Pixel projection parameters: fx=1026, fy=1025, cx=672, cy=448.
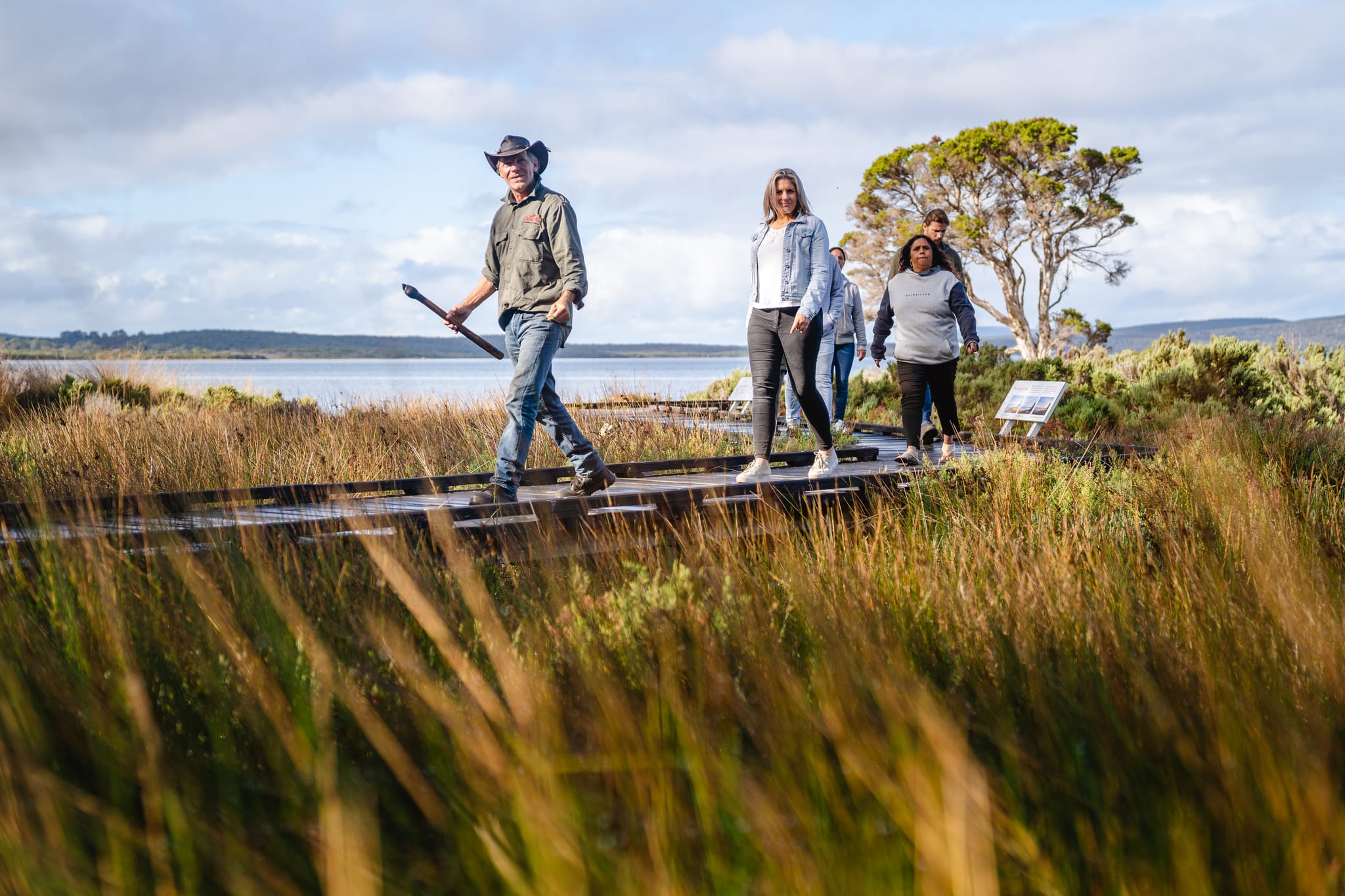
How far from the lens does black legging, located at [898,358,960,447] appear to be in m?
8.38

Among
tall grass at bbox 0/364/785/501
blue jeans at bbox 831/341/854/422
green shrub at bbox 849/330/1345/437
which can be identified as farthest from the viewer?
green shrub at bbox 849/330/1345/437

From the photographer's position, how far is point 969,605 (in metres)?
3.21

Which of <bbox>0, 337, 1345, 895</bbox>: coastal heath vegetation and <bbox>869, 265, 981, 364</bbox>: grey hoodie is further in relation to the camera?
<bbox>869, 265, 981, 364</bbox>: grey hoodie

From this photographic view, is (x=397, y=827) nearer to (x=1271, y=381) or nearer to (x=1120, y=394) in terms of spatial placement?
(x=1120, y=394)

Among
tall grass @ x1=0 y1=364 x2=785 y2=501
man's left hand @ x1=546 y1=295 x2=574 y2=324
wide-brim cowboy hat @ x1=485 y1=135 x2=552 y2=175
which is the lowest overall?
tall grass @ x1=0 y1=364 x2=785 y2=501

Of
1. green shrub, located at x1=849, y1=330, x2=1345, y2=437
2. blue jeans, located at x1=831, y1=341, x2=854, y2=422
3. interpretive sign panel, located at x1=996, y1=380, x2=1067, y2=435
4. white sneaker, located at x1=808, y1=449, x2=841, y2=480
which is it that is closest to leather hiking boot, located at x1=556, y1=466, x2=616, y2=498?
white sneaker, located at x1=808, y1=449, x2=841, y2=480

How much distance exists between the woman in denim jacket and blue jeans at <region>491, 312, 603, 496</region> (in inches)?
59.4

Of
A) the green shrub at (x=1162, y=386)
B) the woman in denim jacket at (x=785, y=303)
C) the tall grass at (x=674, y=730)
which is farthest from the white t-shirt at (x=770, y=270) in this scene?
the green shrub at (x=1162, y=386)

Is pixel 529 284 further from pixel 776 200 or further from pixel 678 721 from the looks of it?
pixel 678 721

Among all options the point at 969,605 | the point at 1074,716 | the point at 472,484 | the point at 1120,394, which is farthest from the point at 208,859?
the point at 1120,394

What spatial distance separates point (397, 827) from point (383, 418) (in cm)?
1047

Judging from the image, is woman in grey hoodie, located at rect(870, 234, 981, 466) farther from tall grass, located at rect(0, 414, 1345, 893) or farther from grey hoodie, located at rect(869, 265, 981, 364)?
tall grass, located at rect(0, 414, 1345, 893)

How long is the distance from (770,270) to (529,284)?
1783 millimetres

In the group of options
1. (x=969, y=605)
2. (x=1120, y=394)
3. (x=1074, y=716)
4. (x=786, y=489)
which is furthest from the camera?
(x=1120, y=394)
